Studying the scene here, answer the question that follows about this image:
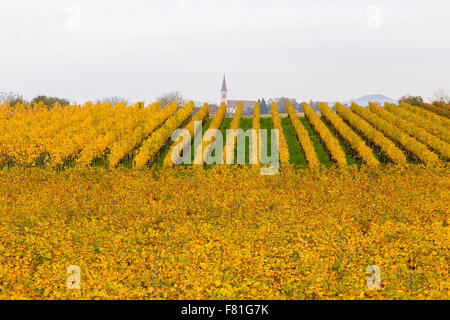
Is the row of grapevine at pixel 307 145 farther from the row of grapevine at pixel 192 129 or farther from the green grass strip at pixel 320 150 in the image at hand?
the row of grapevine at pixel 192 129

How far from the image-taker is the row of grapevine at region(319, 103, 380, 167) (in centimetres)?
4672

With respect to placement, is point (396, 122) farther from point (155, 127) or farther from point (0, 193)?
point (0, 193)

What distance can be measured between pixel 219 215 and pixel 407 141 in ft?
102

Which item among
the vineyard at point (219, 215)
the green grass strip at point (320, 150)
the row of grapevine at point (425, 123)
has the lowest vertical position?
the vineyard at point (219, 215)

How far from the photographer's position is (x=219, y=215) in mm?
30859

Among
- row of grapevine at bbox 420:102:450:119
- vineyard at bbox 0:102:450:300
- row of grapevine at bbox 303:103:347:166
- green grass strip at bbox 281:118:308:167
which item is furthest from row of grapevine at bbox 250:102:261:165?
row of grapevine at bbox 420:102:450:119

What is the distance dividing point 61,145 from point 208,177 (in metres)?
18.9

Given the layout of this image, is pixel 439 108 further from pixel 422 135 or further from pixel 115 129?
pixel 115 129

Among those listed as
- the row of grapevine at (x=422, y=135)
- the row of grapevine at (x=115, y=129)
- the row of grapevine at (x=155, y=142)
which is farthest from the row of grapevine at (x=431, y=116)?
the row of grapevine at (x=115, y=129)

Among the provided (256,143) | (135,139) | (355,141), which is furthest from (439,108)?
(135,139)

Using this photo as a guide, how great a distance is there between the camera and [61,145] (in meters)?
50.9

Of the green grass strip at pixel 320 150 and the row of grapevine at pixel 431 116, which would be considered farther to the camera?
the row of grapevine at pixel 431 116

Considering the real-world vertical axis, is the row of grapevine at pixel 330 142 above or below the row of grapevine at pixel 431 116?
below

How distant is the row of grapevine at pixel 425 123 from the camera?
58.1 m
